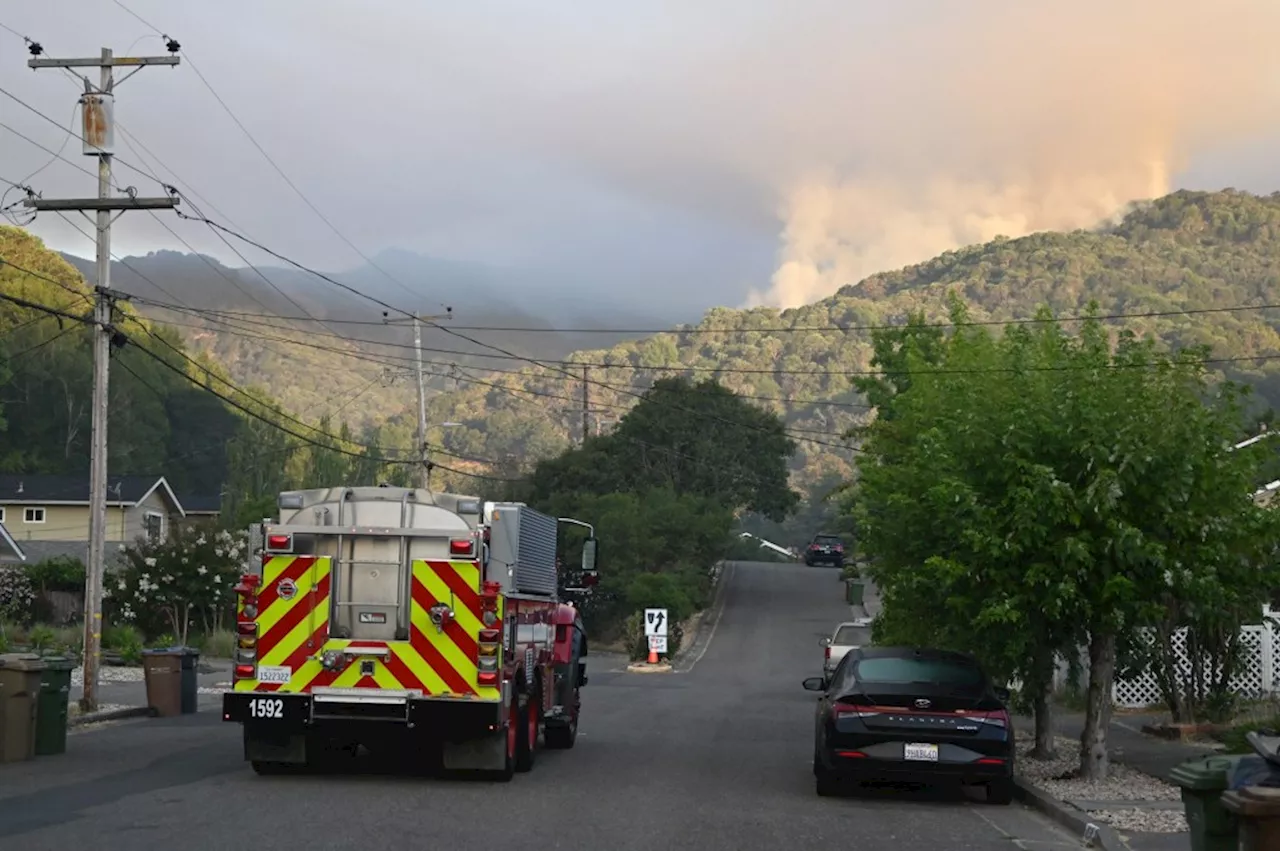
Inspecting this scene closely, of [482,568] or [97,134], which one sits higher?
[97,134]

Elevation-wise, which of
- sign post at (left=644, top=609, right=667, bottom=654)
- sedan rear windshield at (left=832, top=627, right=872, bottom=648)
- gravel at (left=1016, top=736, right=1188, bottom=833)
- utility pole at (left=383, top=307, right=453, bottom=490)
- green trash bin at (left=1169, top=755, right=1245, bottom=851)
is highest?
utility pole at (left=383, top=307, right=453, bottom=490)

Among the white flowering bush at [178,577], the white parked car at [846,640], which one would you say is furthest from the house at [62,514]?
the white parked car at [846,640]

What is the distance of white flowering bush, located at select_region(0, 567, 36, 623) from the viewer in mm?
48219

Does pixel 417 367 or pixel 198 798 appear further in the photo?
pixel 417 367

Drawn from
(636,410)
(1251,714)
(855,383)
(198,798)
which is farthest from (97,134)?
(636,410)

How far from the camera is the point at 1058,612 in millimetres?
16156

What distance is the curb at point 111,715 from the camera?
75.8ft

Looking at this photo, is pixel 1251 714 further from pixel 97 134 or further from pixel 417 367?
pixel 417 367

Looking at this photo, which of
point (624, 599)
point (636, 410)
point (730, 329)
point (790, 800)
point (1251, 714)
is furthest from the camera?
point (730, 329)

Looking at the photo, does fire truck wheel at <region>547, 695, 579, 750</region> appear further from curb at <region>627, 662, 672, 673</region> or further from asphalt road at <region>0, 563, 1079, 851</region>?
curb at <region>627, 662, 672, 673</region>

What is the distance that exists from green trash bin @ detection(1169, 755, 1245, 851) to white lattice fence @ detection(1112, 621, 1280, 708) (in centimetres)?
1495

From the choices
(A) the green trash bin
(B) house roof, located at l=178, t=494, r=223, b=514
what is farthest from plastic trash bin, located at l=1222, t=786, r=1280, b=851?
(B) house roof, located at l=178, t=494, r=223, b=514

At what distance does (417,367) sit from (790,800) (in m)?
41.1

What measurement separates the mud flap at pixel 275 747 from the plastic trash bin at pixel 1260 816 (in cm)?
1025
